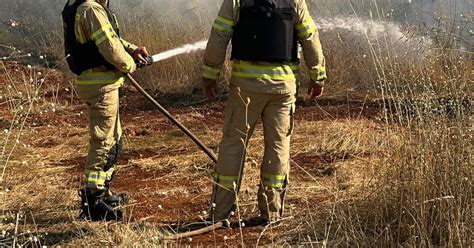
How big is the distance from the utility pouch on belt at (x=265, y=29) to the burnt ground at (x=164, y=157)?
3.49ft

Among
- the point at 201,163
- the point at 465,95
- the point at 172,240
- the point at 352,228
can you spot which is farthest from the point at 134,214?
the point at 465,95

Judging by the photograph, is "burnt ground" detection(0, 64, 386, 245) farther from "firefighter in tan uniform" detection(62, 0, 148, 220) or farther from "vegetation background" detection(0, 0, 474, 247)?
"firefighter in tan uniform" detection(62, 0, 148, 220)

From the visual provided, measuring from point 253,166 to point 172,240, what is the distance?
180 cm

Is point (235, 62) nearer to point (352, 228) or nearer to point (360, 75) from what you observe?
point (352, 228)

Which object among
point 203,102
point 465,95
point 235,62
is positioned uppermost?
point 235,62

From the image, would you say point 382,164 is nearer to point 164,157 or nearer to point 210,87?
point 210,87

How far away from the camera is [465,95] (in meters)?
3.58

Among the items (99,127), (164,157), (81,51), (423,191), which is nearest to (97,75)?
(81,51)

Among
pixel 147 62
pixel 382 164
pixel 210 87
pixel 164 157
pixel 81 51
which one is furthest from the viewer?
pixel 164 157

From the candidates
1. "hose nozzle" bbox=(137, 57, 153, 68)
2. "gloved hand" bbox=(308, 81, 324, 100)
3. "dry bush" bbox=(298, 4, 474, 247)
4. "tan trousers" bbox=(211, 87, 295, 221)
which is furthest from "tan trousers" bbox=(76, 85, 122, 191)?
"dry bush" bbox=(298, 4, 474, 247)

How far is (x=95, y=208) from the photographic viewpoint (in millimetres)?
4203

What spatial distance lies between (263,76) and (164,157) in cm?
236

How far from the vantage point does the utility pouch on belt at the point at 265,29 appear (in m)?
3.79

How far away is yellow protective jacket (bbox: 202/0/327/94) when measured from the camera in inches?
151
